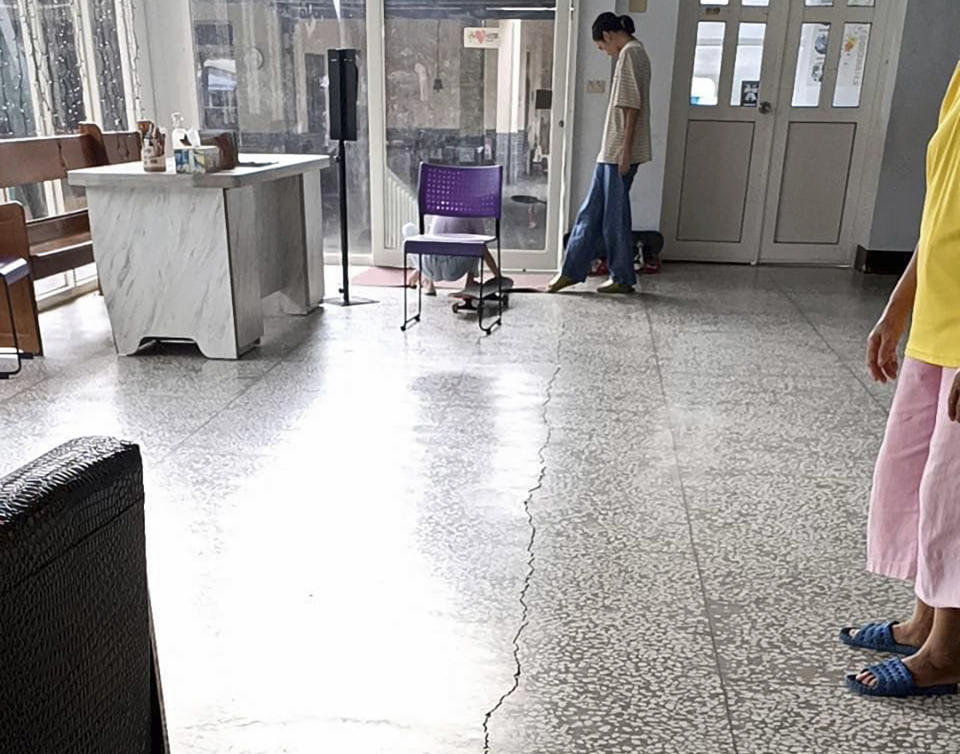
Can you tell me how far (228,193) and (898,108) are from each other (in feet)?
15.3

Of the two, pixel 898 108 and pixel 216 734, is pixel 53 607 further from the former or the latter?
pixel 898 108

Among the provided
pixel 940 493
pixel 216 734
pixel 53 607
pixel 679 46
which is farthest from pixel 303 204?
pixel 53 607

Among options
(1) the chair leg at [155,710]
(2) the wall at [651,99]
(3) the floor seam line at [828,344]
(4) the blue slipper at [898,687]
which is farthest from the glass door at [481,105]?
(1) the chair leg at [155,710]

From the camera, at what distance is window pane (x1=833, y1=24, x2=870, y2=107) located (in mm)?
5906

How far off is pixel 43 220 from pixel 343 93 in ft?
5.83

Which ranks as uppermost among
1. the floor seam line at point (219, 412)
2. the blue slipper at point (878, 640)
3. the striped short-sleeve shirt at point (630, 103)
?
the striped short-sleeve shirt at point (630, 103)

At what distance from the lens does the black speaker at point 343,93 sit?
4.71m

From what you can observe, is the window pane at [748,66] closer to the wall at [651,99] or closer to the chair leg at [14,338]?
the wall at [651,99]

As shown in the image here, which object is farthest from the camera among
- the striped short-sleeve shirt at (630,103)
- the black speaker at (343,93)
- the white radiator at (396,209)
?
the white radiator at (396,209)

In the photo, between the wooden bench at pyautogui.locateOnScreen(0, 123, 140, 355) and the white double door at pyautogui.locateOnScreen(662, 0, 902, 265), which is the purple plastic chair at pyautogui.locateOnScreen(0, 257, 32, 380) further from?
the white double door at pyautogui.locateOnScreen(662, 0, 902, 265)

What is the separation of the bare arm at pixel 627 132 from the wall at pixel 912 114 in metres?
2.16

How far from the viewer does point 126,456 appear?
830mm

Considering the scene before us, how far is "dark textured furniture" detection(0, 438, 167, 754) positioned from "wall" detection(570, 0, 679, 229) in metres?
5.37

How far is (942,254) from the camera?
4.89ft
